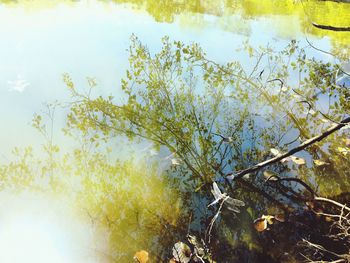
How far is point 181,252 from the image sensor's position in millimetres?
2912

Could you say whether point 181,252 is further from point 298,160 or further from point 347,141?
point 347,141

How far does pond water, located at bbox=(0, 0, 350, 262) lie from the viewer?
129 inches

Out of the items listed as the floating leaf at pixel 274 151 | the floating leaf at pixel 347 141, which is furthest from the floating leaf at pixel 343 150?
the floating leaf at pixel 274 151

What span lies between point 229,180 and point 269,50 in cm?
458

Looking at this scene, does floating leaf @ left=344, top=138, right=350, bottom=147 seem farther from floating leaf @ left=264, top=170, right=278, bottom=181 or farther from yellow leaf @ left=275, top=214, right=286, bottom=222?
yellow leaf @ left=275, top=214, right=286, bottom=222

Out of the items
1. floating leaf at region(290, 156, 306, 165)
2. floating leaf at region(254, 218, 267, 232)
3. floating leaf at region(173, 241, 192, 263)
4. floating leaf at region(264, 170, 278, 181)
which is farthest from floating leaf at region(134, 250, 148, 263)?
floating leaf at region(290, 156, 306, 165)

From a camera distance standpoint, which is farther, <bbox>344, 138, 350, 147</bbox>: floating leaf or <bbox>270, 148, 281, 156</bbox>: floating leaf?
<bbox>344, 138, 350, 147</bbox>: floating leaf

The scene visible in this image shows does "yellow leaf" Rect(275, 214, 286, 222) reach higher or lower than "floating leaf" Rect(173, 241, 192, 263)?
higher

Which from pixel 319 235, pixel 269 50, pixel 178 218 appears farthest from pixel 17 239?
pixel 269 50

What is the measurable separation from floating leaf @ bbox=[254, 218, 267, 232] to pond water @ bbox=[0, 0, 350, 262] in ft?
0.19

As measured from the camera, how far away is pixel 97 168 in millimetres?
3982

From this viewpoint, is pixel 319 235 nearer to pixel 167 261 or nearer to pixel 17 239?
pixel 167 261

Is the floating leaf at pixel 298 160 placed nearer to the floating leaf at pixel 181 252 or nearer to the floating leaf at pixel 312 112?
the floating leaf at pixel 312 112

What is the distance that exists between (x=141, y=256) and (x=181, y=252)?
331 mm
